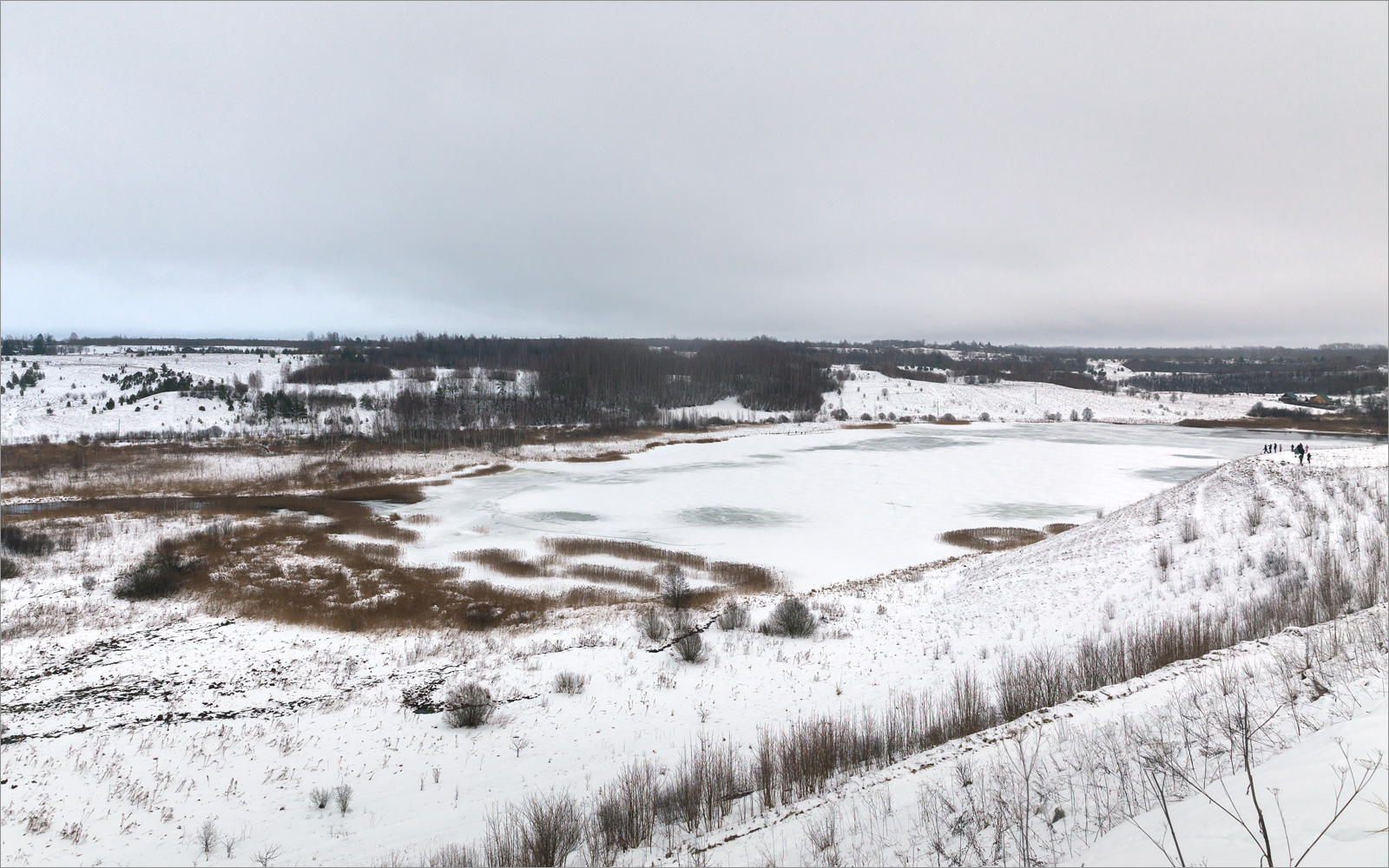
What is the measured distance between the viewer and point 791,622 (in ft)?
37.6

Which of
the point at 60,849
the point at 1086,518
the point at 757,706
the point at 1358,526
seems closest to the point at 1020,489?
the point at 1086,518

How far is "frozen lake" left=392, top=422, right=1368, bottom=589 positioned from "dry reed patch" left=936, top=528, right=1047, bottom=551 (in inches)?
25.1

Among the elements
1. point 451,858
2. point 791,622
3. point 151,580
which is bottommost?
point 791,622

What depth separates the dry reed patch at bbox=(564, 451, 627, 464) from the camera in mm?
44688

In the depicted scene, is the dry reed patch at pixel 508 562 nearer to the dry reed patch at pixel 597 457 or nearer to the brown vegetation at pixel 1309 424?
the dry reed patch at pixel 597 457

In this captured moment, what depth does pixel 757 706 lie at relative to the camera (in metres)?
8.23

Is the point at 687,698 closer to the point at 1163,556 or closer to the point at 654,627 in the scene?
the point at 654,627

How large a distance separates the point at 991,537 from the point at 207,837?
73.0 ft

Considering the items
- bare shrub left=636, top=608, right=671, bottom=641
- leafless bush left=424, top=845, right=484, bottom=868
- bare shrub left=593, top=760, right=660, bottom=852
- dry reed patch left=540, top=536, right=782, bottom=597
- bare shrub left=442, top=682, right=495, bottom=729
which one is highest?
bare shrub left=593, top=760, right=660, bottom=852

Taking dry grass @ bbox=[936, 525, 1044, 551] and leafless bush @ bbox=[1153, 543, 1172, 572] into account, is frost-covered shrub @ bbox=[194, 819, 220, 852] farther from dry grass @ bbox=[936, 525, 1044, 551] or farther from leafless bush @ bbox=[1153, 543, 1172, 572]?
dry grass @ bbox=[936, 525, 1044, 551]

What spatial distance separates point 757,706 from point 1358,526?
→ 37.1ft

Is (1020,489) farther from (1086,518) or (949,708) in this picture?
(949,708)

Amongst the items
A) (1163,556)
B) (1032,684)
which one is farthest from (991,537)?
(1032,684)

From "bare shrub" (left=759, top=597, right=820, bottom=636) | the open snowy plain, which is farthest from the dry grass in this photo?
"bare shrub" (left=759, top=597, right=820, bottom=636)
